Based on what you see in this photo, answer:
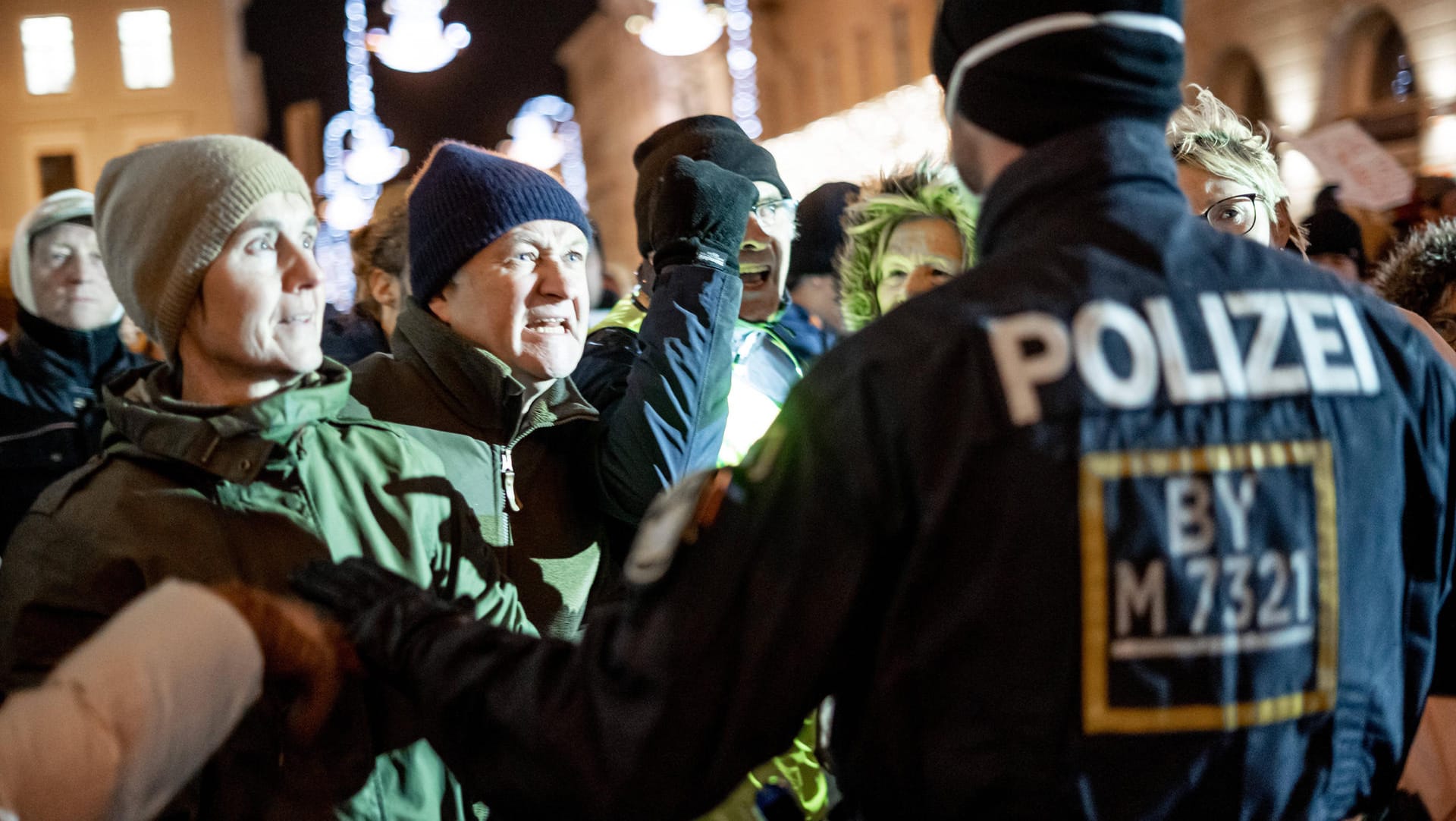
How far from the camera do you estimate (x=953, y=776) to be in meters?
1.46

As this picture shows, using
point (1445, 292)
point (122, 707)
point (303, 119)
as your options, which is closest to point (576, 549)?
point (122, 707)

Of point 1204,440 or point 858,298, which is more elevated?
point 1204,440

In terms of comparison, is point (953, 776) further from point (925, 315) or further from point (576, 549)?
point (576, 549)

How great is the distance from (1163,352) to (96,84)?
98.9ft

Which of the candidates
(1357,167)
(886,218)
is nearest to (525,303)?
(886,218)

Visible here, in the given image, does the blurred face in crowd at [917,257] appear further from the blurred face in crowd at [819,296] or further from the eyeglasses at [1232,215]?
the blurred face in crowd at [819,296]

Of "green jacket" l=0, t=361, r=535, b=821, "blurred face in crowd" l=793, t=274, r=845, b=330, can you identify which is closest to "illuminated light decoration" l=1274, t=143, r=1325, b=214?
"blurred face in crowd" l=793, t=274, r=845, b=330

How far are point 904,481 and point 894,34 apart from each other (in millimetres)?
27604

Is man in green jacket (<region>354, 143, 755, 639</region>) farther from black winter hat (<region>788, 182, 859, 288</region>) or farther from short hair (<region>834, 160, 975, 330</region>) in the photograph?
black winter hat (<region>788, 182, 859, 288</region>)

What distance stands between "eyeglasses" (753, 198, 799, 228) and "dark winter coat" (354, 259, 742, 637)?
77cm

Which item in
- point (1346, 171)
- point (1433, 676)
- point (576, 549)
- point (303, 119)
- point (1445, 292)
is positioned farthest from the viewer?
point (303, 119)

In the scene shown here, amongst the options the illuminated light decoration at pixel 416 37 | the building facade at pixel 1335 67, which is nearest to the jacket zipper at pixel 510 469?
the building facade at pixel 1335 67

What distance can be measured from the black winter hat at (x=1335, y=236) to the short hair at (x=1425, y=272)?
176cm

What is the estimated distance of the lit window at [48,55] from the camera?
26.1 meters
